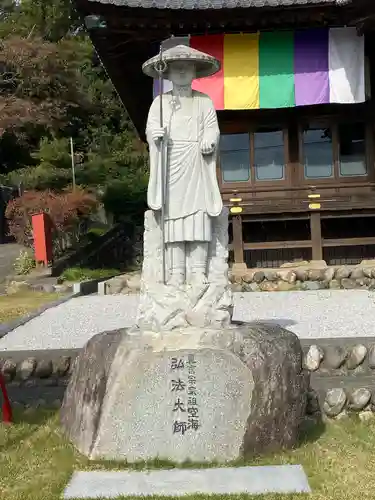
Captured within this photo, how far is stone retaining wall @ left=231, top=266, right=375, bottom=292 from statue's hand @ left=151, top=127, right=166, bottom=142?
25.4 feet

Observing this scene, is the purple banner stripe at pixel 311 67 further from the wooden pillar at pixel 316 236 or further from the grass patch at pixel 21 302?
the grass patch at pixel 21 302

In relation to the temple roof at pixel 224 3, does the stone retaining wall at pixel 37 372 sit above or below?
below

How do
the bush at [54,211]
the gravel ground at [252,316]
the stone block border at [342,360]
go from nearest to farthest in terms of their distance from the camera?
the stone block border at [342,360] → the gravel ground at [252,316] → the bush at [54,211]

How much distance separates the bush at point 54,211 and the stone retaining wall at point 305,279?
6.18 m

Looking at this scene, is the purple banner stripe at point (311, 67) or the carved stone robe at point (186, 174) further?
the purple banner stripe at point (311, 67)

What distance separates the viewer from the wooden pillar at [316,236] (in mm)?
12711

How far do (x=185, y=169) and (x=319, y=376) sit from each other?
2.56 m

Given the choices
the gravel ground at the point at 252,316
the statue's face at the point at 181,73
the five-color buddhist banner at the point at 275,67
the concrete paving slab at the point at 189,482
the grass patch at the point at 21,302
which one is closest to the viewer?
the concrete paving slab at the point at 189,482

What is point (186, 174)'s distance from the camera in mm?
4820

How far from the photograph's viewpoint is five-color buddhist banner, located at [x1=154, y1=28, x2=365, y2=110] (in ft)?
40.4

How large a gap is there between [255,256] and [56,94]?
9.63 meters

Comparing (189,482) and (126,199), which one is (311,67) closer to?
(189,482)

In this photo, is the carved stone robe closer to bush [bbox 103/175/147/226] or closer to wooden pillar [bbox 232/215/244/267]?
wooden pillar [bbox 232/215/244/267]

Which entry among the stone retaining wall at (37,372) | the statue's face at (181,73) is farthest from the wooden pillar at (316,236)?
the statue's face at (181,73)
